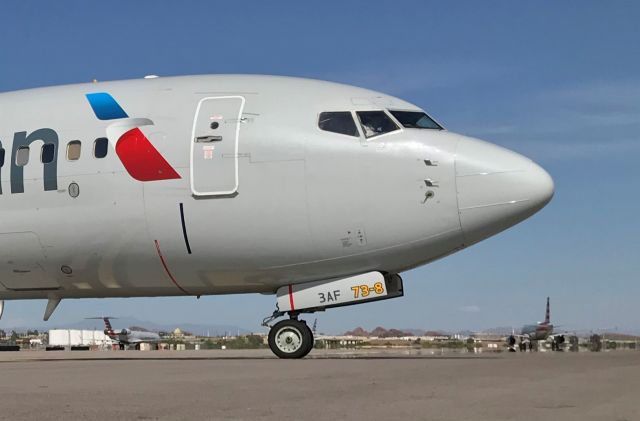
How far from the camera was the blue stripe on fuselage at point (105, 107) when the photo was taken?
71.6ft

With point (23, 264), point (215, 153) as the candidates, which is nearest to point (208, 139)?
point (215, 153)

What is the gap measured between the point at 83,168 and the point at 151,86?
2.75 meters

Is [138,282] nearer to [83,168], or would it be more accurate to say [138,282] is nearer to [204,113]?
[83,168]

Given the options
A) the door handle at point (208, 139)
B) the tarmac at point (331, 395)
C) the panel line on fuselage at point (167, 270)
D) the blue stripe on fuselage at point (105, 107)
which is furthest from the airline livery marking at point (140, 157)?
the tarmac at point (331, 395)

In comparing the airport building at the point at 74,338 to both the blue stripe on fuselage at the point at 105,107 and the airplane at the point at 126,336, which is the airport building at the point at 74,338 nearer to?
the airplane at the point at 126,336

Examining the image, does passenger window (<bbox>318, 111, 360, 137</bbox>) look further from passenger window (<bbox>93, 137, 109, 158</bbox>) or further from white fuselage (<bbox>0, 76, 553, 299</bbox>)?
passenger window (<bbox>93, 137, 109, 158</bbox>)

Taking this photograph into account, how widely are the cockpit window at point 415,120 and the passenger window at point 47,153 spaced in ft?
27.7

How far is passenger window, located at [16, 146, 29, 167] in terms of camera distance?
22.1 meters

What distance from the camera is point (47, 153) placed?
72.0ft

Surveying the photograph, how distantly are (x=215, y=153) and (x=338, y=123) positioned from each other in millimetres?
2961

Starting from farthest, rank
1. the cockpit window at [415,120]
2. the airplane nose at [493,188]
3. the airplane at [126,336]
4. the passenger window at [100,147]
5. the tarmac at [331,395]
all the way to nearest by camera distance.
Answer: the airplane at [126,336] < the passenger window at [100,147] < the cockpit window at [415,120] < the airplane nose at [493,188] < the tarmac at [331,395]

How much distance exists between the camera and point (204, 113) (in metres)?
21.1

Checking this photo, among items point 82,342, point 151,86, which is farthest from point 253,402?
point 82,342

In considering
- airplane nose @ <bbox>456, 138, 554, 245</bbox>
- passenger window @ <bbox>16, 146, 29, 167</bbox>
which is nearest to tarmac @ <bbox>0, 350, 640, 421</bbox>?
airplane nose @ <bbox>456, 138, 554, 245</bbox>
